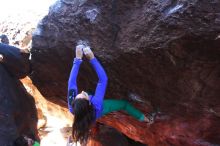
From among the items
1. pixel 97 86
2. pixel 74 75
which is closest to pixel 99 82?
pixel 97 86

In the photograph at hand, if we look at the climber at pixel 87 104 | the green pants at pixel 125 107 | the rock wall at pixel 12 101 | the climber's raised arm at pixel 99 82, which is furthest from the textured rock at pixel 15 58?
the green pants at pixel 125 107

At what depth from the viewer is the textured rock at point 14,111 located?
16.7 feet

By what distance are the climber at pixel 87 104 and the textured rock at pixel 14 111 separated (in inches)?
52.4

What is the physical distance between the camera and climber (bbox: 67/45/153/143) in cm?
401

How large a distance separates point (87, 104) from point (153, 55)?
1.06 metres

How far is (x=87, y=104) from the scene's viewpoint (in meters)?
4.08

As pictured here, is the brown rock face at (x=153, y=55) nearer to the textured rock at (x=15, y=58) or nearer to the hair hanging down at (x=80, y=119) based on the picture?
the textured rock at (x=15, y=58)

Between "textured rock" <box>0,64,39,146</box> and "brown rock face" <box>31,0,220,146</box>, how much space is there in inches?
19.5

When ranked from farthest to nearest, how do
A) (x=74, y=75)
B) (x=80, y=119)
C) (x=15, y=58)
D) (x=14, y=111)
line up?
1. (x=14, y=111)
2. (x=15, y=58)
3. (x=74, y=75)
4. (x=80, y=119)

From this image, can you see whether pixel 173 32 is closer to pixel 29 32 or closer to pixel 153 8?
pixel 153 8

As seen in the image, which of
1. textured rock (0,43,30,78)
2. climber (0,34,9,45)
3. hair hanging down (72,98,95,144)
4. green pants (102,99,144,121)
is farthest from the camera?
climber (0,34,9,45)

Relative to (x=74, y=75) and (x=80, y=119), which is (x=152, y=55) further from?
(x=80, y=119)

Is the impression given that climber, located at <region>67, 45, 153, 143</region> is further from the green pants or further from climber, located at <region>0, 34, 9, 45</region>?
climber, located at <region>0, 34, 9, 45</region>

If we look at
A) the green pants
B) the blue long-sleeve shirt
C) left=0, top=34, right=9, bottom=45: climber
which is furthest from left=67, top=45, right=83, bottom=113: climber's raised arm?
left=0, top=34, right=9, bottom=45: climber
